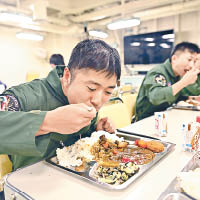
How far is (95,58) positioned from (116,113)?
37.1 inches

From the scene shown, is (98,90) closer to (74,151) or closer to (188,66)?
(74,151)

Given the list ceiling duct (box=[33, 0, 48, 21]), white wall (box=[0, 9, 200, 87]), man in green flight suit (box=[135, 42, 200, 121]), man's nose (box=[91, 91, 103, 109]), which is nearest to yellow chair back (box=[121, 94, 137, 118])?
man in green flight suit (box=[135, 42, 200, 121])

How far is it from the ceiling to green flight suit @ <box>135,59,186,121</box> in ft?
7.96

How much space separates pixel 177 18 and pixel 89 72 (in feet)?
17.9

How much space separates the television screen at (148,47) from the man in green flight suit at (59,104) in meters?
4.93

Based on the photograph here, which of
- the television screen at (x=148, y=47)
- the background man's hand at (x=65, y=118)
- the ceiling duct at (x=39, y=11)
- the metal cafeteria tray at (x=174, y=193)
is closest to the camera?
the metal cafeteria tray at (x=174, y=193)

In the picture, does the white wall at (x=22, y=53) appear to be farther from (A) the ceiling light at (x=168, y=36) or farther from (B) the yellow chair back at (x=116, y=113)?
(B) the yellow chair back at (x=116, y=113)

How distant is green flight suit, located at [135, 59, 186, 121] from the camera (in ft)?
6.23

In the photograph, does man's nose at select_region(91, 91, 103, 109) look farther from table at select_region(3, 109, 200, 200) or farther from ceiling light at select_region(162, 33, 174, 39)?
ceiling light at select_region(162, 33, 174, 39)

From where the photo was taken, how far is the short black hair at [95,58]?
0.95 m

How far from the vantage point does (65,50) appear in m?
7.63

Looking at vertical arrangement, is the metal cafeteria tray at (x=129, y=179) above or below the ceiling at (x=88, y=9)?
below

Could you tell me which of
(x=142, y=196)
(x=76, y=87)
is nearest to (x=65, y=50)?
(x=76, y=87)

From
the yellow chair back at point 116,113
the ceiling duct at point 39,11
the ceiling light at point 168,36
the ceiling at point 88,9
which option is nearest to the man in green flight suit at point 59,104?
the yellow chair back at point 116,113
